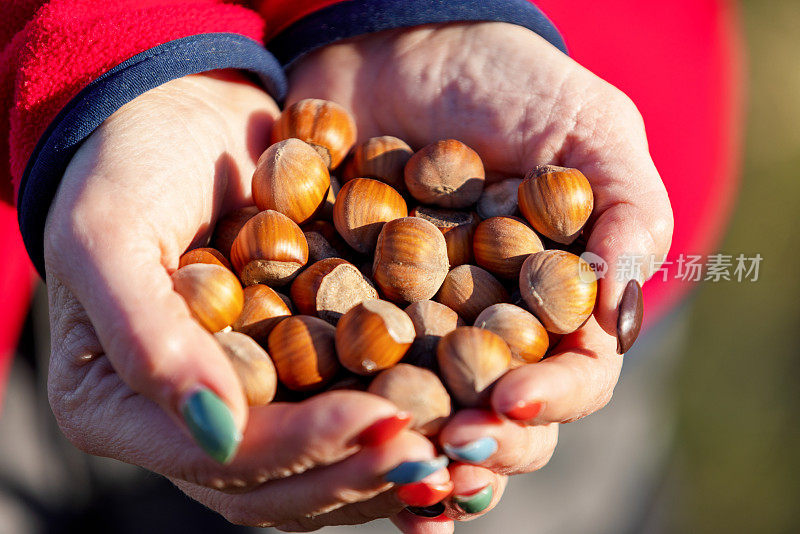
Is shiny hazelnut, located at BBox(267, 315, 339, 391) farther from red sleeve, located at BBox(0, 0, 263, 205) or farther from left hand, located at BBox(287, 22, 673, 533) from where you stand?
red sleeve, located at BBox(0, 0, 263, 205)

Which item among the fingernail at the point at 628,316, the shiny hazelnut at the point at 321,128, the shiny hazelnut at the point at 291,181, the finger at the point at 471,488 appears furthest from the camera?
the shiny hazelnut at the point at 321,128

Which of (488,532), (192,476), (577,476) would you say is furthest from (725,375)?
(192,476)

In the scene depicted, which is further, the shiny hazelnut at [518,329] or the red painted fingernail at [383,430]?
the shiny hazelnut at [518,329]

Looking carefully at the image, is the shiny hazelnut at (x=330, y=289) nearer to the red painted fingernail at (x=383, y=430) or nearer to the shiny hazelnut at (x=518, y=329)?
the shiny hazelnut at (x=518, y=329)

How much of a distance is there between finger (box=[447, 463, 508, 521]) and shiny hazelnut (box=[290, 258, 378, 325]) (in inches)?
19.9

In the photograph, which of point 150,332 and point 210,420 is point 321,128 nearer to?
point 150,332

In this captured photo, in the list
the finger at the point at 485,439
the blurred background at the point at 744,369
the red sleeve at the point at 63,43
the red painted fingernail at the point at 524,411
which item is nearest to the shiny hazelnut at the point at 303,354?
the finger at the point at 485,439

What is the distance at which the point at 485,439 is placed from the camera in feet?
4.76

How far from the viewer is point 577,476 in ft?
9.23

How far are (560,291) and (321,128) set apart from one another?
99 centimetres

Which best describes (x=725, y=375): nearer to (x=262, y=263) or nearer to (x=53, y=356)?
(x=262, y=263)

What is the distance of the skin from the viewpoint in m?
1.37

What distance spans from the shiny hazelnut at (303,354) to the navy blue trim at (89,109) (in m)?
0.75

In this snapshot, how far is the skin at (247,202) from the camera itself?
137 centimetres
